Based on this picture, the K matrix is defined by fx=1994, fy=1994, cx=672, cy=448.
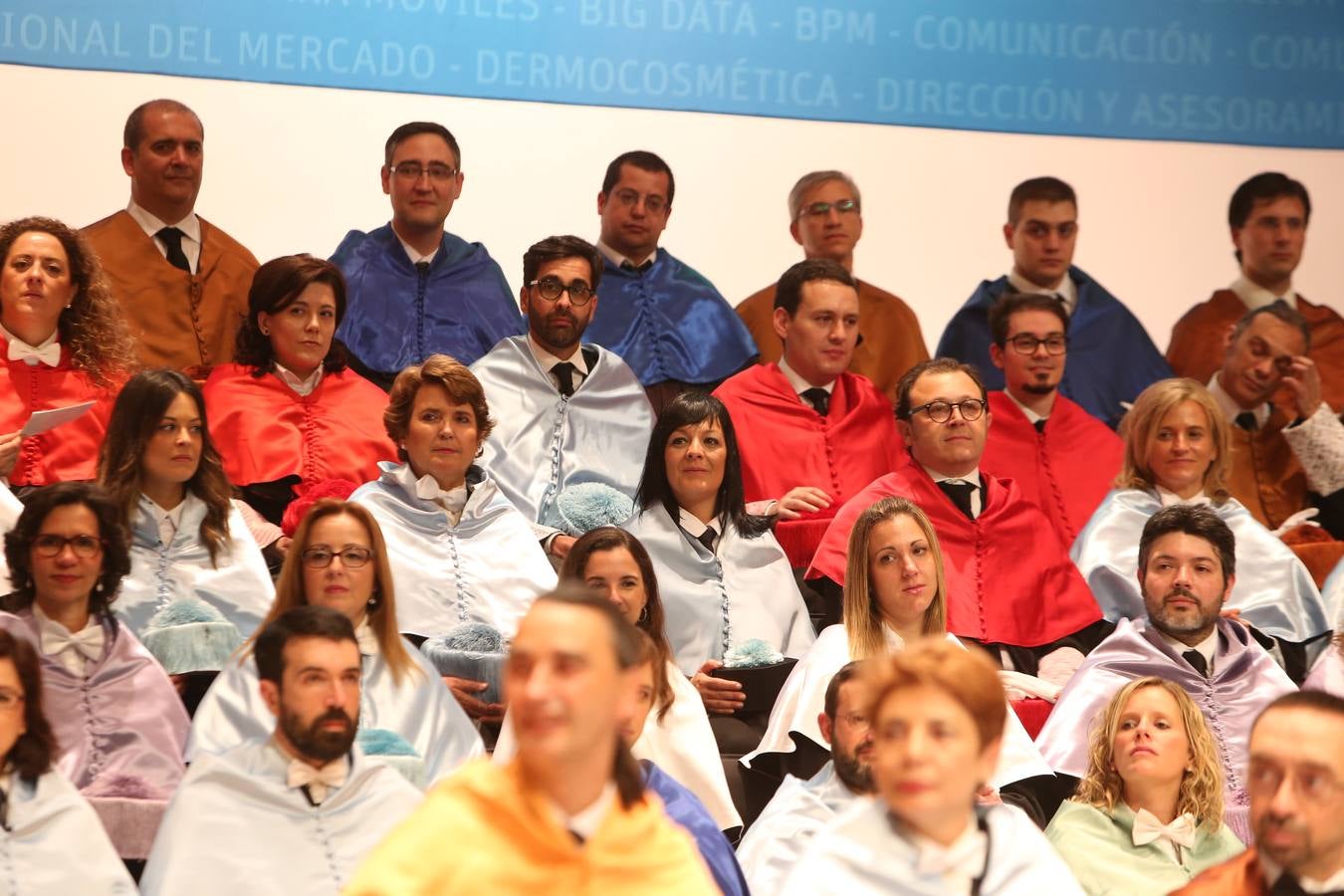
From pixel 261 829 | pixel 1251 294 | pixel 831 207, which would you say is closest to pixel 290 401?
pixel 831 207

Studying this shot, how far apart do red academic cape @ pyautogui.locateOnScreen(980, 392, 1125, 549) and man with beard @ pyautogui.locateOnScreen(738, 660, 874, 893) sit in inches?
96.8

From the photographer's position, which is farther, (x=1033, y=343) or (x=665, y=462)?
(x=1033, y=343)

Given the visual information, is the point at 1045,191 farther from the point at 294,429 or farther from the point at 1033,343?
the point at 294,429

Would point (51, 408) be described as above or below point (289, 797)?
above

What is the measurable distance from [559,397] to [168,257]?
1.37m

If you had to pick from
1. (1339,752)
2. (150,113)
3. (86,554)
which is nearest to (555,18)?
(150,113)

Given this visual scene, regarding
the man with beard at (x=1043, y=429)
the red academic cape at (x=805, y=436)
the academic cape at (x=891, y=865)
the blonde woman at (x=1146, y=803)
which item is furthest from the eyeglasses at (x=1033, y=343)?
the academic cape at (x=891, y=865)

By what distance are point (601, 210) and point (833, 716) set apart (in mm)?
3185

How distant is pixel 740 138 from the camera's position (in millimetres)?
7363

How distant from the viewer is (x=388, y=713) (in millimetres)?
4695

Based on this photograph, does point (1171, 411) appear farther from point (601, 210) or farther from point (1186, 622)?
point (601, 210)

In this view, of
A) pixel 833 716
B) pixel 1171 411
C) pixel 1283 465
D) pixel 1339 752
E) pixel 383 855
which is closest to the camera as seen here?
pixel 383 855

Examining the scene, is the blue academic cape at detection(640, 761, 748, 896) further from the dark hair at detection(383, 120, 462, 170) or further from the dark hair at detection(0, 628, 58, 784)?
the dark hair at detection(383, 120, 462, 170)

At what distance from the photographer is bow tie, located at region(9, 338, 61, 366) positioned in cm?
569
